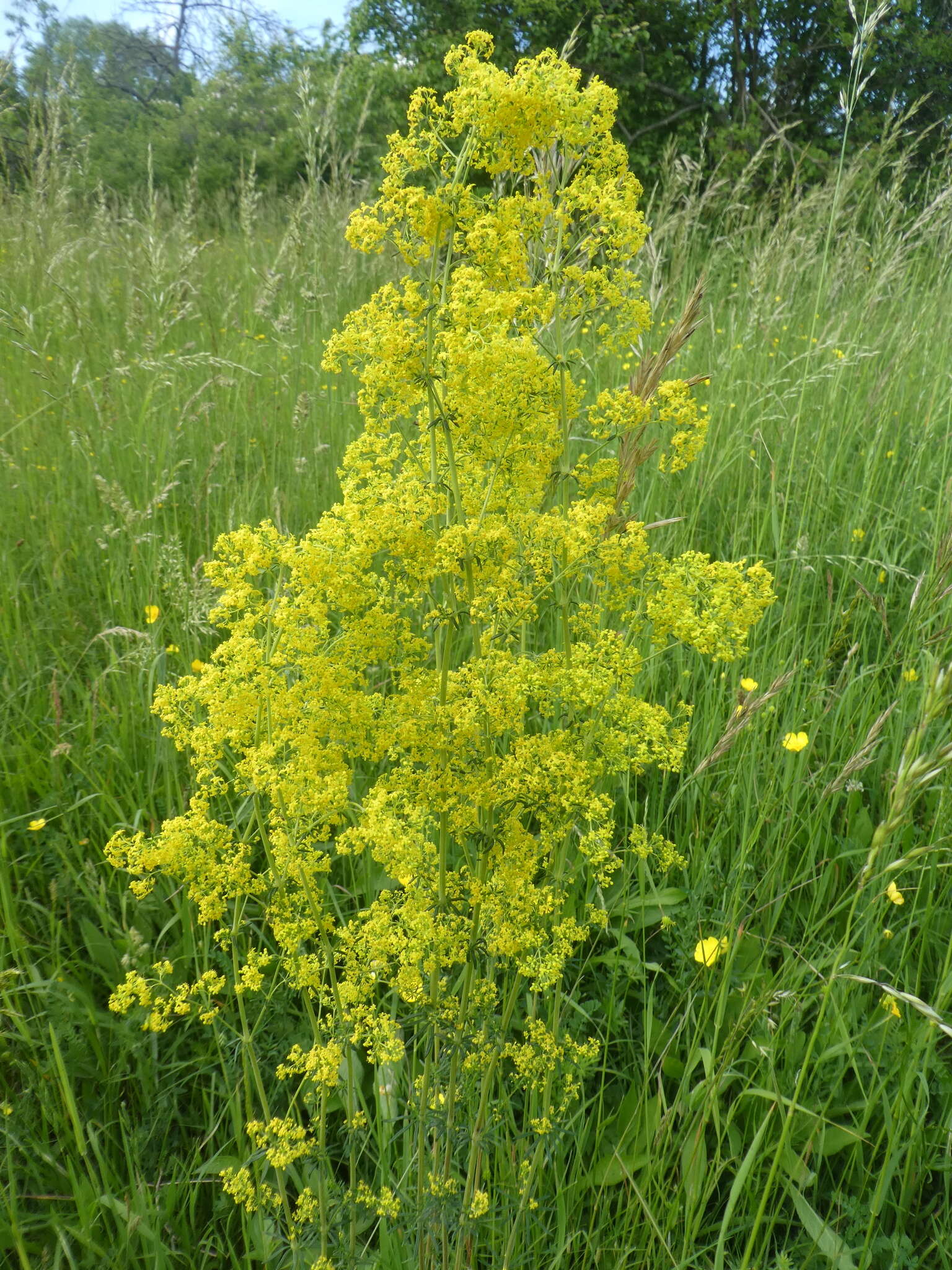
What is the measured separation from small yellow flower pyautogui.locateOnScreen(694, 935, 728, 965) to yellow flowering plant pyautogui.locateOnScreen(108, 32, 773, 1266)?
0.34m

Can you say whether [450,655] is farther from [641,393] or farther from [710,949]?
[710,949]

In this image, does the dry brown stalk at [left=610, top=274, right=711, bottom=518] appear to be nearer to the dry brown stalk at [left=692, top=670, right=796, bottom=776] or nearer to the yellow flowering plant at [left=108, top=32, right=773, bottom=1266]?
the yellow flowering plant at [left=108, top=32, right=773, bottom=1266]

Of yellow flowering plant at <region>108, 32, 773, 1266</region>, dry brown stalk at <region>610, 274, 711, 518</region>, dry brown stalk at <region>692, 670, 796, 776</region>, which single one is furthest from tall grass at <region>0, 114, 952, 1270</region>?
dry brown stalk at <region>610, 274, 711, 518</region>

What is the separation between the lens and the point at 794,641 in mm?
2551

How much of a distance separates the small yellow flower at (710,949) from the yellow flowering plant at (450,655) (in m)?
0.34

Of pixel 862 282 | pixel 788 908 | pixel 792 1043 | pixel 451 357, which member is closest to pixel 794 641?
pixel 788 908

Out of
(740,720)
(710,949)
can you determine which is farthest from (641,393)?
(710,949)

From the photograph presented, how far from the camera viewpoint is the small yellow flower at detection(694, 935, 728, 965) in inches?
64.9

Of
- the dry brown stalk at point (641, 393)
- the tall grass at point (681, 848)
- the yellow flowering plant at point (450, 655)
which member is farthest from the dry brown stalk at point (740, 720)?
the dry brown stalk at point (641, 393)

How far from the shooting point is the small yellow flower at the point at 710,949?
1649mm

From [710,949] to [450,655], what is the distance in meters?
0.90

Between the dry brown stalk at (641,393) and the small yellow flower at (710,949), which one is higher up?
the dry brown stalk at (641,393)

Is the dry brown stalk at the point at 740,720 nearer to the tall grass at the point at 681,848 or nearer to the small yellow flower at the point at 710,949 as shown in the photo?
the tall grass at the point at 681,848

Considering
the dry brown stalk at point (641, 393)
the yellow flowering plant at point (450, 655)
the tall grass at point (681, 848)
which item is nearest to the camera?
the yellow flowering plant at point (450, 655)
